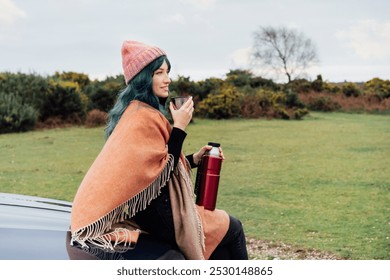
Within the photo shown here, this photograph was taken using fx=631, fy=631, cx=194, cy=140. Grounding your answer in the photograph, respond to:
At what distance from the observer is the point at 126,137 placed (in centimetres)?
248

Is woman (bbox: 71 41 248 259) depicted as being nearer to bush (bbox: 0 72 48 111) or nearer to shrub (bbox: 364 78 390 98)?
bush (bbox: 0 72 48 111)

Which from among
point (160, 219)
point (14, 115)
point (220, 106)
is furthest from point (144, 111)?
point (220, 106)

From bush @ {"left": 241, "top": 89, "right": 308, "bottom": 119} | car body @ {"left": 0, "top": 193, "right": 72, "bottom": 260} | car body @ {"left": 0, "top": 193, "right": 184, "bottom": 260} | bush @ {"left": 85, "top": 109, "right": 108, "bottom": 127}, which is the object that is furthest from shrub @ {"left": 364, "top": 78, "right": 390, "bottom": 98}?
car body @ {"left": 0, "top": 193, "right": 72, "bottom": 260}

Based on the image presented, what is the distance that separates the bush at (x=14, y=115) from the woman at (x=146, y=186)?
12.1 m

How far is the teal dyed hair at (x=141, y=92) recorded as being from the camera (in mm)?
2604

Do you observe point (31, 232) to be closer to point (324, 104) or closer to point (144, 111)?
point (144, 111)

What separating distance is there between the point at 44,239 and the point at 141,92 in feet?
2.79

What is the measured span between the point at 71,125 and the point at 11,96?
156cm

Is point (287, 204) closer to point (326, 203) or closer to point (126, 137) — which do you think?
point (326, 203)

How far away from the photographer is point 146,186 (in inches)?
97.3

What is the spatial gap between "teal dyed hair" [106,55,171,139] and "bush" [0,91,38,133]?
12.1 meters

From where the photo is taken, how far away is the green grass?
584cm

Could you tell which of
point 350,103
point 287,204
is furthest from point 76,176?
point 350,103

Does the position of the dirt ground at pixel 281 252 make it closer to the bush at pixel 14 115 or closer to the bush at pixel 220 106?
the bush at pixel 14 115
